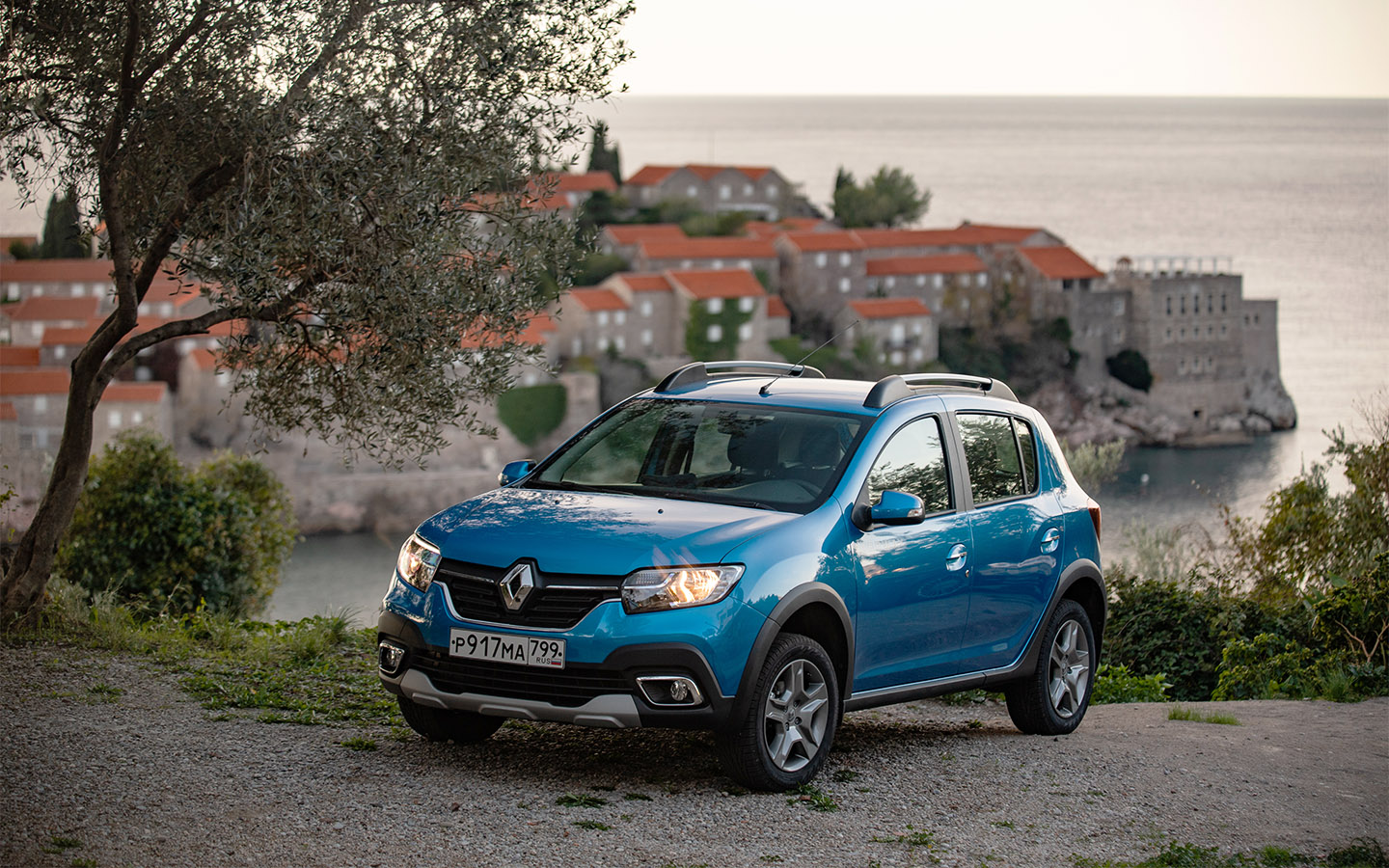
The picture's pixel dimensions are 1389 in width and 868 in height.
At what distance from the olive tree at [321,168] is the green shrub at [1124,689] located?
16.2 feet

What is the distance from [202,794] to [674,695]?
6.04ft

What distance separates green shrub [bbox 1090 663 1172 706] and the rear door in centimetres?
334

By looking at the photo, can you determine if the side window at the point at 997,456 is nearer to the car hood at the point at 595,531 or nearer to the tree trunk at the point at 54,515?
the car hood at the point at 595,531

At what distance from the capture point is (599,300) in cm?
9900

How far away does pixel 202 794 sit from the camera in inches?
219

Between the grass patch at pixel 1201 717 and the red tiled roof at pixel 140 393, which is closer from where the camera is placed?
the grass patch at pixel 1201 717

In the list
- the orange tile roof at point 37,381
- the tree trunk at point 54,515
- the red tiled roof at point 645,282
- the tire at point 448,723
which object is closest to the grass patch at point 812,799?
the tire at point 448,723

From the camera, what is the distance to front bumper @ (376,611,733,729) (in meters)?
5.44

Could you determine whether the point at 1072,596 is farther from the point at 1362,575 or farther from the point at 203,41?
the point at 203,41

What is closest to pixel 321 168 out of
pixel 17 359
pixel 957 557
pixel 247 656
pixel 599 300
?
pixel 247 656

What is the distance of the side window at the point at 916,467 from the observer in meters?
6.46

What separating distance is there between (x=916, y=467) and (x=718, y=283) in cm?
9371

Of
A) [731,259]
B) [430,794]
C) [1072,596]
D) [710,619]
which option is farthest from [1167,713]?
[731,259]

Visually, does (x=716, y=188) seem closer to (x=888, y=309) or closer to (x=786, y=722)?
(x=888, y=309)
